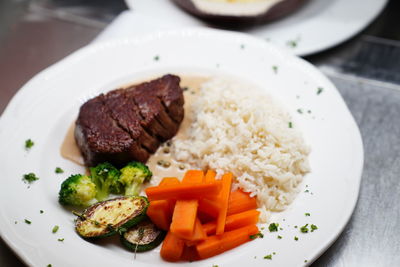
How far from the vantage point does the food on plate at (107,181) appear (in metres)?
3.30

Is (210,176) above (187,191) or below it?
below

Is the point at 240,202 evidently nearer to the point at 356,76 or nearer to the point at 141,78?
the point at 141,78

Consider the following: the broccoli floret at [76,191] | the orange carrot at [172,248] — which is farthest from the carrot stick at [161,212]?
the broccoli floret at [76,191]

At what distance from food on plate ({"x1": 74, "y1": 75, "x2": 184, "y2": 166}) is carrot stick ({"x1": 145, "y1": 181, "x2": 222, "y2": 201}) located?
662 mm

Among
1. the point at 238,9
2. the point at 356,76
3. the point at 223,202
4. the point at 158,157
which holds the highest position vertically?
the point at 238,9

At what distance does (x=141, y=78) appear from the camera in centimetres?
437

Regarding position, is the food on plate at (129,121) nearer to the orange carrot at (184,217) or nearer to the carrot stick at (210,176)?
the carrot stick at (210,176)

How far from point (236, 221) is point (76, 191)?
44.4 inches

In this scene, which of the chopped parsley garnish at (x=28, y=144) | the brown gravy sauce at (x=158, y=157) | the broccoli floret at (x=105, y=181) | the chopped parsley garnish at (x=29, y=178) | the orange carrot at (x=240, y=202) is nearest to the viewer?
the orange carrot at (x=240, y=202)

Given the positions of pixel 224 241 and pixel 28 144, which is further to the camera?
pixel 28 144

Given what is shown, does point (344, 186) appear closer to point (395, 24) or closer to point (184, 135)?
point (184, 135)

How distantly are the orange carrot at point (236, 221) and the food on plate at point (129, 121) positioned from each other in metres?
0.93

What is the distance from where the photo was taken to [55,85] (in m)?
4.05

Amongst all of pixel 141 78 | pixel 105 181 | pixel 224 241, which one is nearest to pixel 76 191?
pixel 105 181
